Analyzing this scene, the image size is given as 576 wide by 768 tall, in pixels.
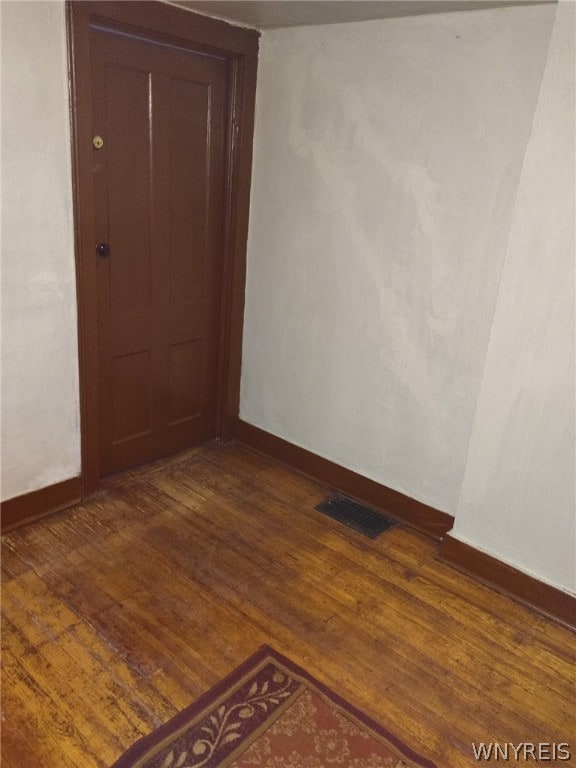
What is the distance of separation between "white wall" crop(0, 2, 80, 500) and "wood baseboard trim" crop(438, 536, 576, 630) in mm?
1782

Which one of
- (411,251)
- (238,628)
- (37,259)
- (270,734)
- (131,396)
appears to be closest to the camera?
(270,734)

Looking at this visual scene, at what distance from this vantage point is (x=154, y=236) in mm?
2943

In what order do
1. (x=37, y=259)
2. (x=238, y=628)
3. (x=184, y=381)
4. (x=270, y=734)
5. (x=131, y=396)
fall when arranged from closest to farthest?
(x=270, y=734) → (x=238, y=628) → (x=37, y=259) → (x=131, y=396) → (x=184, y=381)

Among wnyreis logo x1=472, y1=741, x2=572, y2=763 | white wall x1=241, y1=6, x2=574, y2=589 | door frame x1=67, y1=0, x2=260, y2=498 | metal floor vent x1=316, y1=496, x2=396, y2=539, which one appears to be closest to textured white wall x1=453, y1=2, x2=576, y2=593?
white wall x1=241, y1=6, x2=574, y2=589

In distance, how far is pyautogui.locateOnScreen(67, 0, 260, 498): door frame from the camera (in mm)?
2398

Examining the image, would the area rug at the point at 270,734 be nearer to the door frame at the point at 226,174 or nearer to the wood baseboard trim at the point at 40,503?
the wood baseboard trim at the point at 40,503

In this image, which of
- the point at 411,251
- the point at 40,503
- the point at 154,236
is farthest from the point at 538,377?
the point at 40,503

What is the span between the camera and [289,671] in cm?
204

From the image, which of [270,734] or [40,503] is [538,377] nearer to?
[270,734]

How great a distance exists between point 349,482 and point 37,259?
183cm

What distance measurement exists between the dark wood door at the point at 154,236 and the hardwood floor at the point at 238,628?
483mm

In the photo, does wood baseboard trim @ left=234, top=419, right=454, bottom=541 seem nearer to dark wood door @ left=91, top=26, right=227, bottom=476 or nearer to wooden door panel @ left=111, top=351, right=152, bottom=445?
dark wood door @ left=91, top=26, right=227, bottom=476

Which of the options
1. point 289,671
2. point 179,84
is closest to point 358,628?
point 289,671

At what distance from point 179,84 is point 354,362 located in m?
1.56
